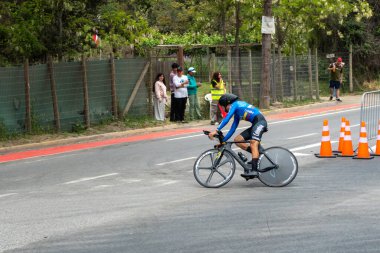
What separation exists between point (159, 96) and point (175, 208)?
42.5 feet

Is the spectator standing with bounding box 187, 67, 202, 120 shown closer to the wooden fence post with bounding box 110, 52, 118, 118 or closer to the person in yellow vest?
the person in yellow vest

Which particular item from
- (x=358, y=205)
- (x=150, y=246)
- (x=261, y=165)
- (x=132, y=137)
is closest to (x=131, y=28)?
(x=132, y=137)

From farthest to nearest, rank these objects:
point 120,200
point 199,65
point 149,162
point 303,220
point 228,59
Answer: point 199,65, point 228,59, point 149,162, point 120,200, point 303,220

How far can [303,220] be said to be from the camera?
28.6 feet

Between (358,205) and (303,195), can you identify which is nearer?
(358,205)

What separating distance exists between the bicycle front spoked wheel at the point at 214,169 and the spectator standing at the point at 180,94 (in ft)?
36.4

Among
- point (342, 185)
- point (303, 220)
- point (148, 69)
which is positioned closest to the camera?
point (303, 220)

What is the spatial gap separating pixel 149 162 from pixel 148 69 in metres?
9.16

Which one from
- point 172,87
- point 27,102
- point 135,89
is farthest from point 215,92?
point 27,102

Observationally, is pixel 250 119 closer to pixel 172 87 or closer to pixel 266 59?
pixel 172 87

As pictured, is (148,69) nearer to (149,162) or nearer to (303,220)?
(149,162)

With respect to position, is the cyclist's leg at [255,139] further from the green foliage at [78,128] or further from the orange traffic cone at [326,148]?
the green foliage at [78,128]

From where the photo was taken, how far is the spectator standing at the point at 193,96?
22.9 metres

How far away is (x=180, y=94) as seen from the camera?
74.0 ft
